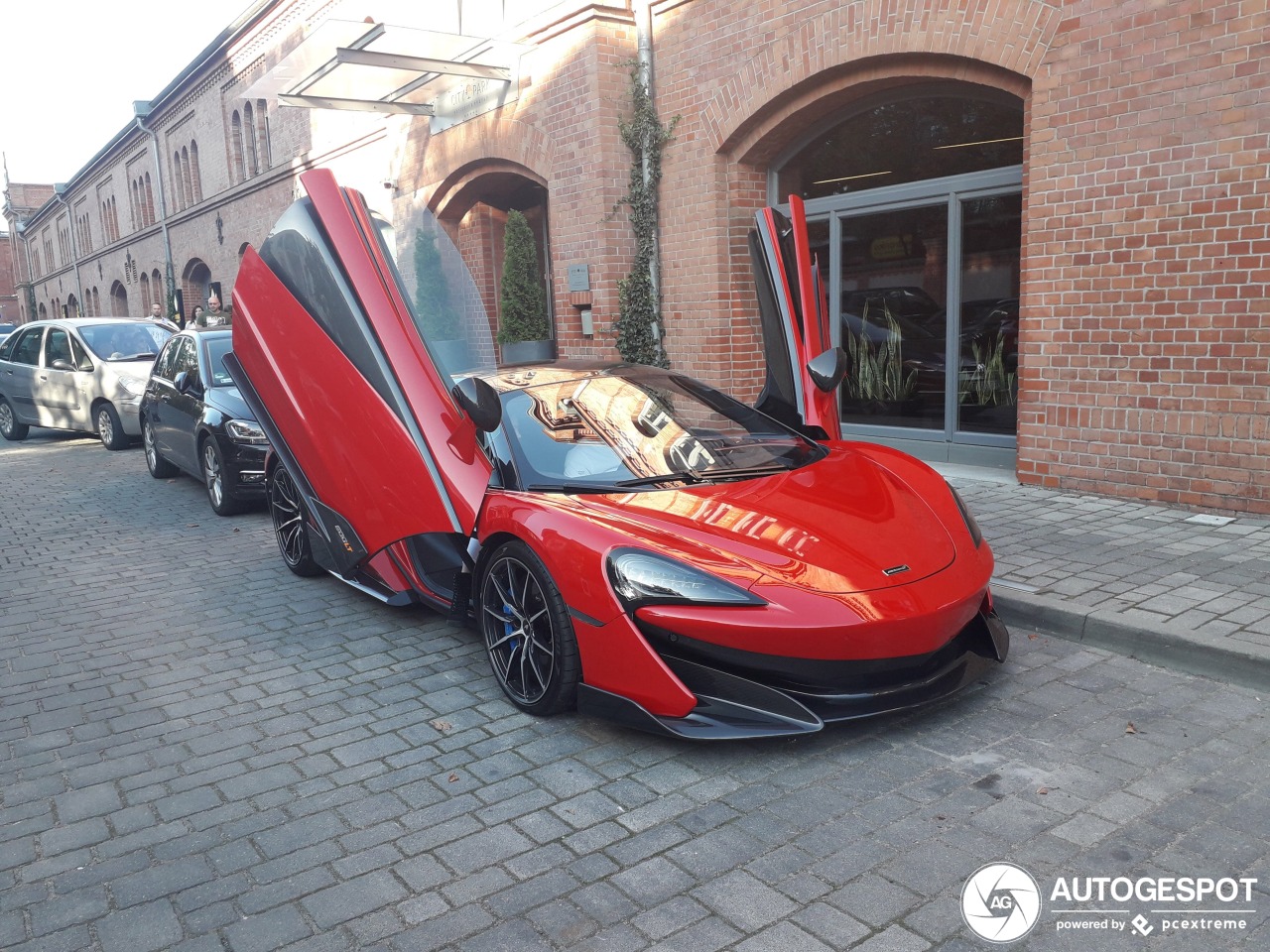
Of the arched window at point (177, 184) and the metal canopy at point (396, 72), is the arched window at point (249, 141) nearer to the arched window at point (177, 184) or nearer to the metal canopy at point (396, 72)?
the arched window at point (177, 184)

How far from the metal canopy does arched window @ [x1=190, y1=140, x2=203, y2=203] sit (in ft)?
52.5

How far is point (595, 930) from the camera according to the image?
2.54m

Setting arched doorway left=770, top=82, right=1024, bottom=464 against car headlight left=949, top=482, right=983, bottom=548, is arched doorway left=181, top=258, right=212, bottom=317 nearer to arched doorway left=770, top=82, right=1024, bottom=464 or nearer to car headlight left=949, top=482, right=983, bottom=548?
arched doorway left=770, top=82, right=1024, bottom=464

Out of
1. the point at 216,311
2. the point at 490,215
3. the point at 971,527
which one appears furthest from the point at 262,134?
the point at 971,527

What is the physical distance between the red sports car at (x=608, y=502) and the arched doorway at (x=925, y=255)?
322 cm

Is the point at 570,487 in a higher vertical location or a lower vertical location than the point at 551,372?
lower

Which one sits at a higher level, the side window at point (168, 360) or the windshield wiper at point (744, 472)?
the side window at point (168, 360)

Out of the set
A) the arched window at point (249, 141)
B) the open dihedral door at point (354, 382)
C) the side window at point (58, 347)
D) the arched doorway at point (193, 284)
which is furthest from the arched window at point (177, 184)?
the open dihedral door at point (354, 382)

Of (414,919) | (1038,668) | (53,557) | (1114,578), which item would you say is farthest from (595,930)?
(53,557)

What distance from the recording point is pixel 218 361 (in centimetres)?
895

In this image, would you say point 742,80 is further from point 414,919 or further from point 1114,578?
point 414,919

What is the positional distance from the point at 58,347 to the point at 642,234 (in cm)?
840

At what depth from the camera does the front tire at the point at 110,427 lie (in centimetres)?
1277

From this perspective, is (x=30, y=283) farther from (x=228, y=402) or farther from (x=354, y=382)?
(x=354, y=382)
